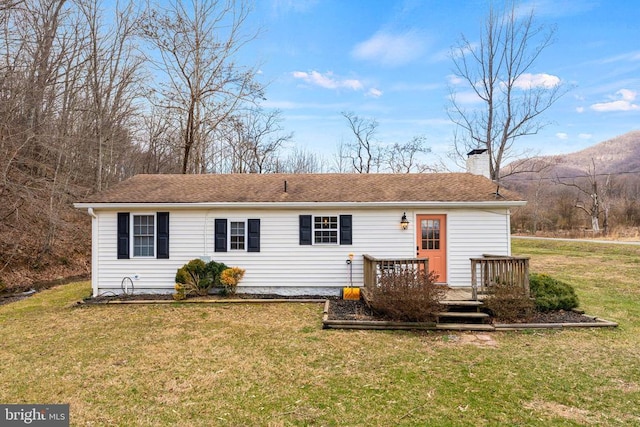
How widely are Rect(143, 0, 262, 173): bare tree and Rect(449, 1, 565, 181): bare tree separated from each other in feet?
42.9

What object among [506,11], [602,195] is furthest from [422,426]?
[602,195]

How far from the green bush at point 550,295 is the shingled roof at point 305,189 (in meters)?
2.31

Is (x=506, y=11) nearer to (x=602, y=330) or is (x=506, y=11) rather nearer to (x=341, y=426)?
(x=602, y=330)

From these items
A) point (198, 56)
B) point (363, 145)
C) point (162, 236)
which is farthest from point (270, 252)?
point (363, 145)

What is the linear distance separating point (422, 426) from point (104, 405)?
3645mm

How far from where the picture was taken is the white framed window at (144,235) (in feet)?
32.5

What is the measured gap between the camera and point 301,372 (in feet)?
16.4

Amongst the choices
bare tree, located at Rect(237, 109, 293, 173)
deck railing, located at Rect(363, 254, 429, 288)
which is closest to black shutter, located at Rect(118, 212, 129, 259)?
deck railing, located at Rect(363, 254, 429, 288)

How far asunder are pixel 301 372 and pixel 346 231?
17.4 ft

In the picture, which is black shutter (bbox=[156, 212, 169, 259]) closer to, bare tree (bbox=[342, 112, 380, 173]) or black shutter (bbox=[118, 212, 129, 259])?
black shutter (bbox=[118, 212, 129, 259])

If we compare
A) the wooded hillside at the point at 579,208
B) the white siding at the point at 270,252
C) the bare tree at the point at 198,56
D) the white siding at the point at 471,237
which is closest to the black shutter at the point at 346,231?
the white siding at the point at 270,252

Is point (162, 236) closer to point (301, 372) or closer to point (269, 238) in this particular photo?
point (269, 238)

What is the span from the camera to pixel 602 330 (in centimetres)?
688

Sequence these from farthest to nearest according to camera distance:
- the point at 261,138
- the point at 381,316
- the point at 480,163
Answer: the point at 261,138
the point at 480,163
the point at 381,316
